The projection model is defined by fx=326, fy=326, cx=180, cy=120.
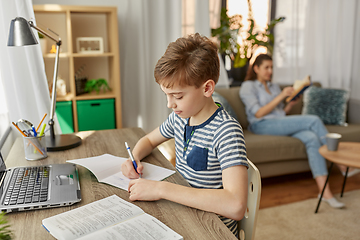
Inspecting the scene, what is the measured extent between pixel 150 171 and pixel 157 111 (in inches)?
79.2

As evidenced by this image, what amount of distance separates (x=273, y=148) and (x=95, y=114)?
1.51 m

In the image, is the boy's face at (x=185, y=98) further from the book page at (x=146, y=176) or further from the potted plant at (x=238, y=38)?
the potted plant at (x=238, y=38)

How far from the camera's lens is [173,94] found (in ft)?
3.34

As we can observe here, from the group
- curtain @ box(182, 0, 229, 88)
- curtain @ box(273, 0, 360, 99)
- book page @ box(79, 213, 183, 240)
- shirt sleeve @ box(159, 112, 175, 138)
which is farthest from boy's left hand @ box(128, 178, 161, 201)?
curtain @ box(273, 0, 360, 99)

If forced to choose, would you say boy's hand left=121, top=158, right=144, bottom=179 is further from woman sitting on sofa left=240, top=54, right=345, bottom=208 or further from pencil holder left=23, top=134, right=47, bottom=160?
woman sitting on sofa left=240, top=54, right=345, bottom=208

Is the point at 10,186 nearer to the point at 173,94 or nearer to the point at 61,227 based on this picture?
the point at 61,227

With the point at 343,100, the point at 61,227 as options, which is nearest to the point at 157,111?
the point at 343,100

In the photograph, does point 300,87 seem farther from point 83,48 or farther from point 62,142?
point 62,142

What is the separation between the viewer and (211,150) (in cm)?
106

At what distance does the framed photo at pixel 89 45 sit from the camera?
9.13 ft

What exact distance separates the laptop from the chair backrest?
528 millimetres

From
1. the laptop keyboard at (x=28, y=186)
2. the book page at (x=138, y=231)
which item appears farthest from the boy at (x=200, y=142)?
the laptop keyboard at (x=28, y=186)

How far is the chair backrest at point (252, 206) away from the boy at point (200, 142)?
4cm

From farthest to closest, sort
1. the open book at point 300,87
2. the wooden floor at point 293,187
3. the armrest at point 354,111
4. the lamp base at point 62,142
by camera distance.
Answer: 1. the armrest at point 354,111
2. the open book at point 300,87
3. the wooden floor at point 293,187
4. the lamp base at point 62,142
